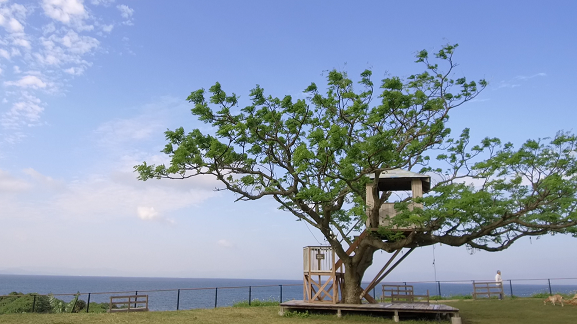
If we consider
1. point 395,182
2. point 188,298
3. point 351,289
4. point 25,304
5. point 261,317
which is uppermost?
point 395,182

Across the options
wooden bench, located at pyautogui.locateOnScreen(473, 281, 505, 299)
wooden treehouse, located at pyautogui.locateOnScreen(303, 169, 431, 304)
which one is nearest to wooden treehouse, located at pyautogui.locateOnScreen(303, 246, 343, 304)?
wooden treehouse, located at pyautogui.locateOnScreen(303, 169, 431, 304)

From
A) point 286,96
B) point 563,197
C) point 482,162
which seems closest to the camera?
point 563,197

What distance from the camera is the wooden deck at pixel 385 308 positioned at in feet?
49.1

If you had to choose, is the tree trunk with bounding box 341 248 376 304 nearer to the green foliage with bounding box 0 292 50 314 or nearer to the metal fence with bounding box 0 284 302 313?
the metal fence with bounding box 0 284 302 313

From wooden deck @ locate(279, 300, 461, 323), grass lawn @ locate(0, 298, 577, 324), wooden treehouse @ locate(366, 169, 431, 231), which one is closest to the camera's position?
grass lawn @ locate(0, 298, 577, 324)

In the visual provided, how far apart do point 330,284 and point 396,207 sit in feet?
13.3

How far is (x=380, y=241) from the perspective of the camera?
52.5ft

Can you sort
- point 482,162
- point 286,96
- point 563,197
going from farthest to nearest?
point 482,162 → point 286,96 → point 563,197

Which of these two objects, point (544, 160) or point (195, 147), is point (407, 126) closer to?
point (544, 160)

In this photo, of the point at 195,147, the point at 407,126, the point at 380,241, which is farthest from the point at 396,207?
the point at 195,147

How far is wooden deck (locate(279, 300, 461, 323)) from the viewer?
14971 millimetres

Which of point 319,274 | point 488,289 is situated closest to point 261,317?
point 319,274

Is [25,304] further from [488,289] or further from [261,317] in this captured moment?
[488,289]

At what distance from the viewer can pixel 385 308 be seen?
1533cm
